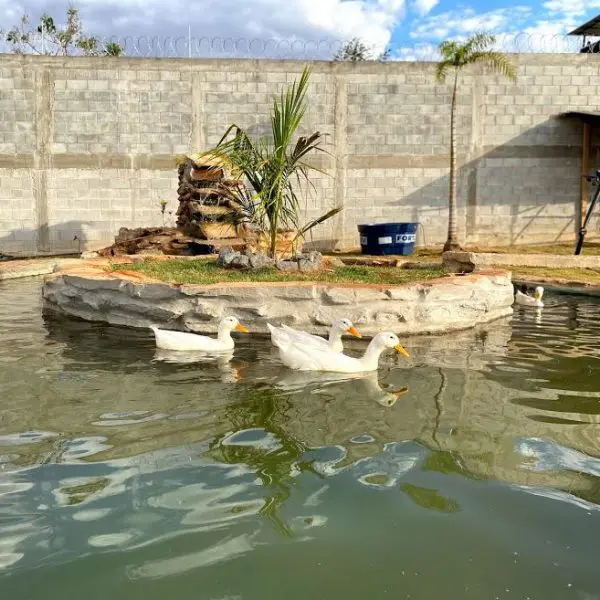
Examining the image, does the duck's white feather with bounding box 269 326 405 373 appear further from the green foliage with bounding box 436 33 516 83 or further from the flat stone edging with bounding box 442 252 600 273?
the green foliage with bounding box 436 33 516 83

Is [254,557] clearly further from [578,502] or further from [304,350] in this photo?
[304,350]

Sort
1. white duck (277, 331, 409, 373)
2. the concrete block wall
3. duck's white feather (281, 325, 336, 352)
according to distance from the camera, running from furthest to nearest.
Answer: the concrete block wall, duck's white feather (281, 325, 336, 352), white duck (277, 331, 409, 373)

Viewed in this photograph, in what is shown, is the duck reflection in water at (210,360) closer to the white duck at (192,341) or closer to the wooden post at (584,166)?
the white duck at (192,341)

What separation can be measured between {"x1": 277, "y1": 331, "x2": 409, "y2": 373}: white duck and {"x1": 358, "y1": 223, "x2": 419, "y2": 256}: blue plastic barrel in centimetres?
970

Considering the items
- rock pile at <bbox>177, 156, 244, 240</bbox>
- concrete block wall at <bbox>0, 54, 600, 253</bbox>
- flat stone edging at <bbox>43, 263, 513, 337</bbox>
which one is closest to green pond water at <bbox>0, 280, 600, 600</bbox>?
flat stone edging at <bbox>43, 263, 513, 337</bbox>

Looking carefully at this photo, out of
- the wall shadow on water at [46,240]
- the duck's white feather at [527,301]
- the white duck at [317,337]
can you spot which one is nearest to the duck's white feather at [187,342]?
the white duck at [317,337]

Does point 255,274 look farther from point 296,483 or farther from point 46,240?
point 46,240

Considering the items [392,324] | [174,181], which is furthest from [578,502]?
[174,181]

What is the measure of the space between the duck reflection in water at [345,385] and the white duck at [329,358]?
0.05 meters

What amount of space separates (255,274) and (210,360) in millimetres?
2533

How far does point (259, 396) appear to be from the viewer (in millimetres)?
4789

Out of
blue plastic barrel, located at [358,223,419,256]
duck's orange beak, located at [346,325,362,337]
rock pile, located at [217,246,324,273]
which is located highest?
blue plastic barrel, located at [358,223,419,256]

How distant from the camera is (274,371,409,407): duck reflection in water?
484 cm

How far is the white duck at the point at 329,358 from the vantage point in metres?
5.39
